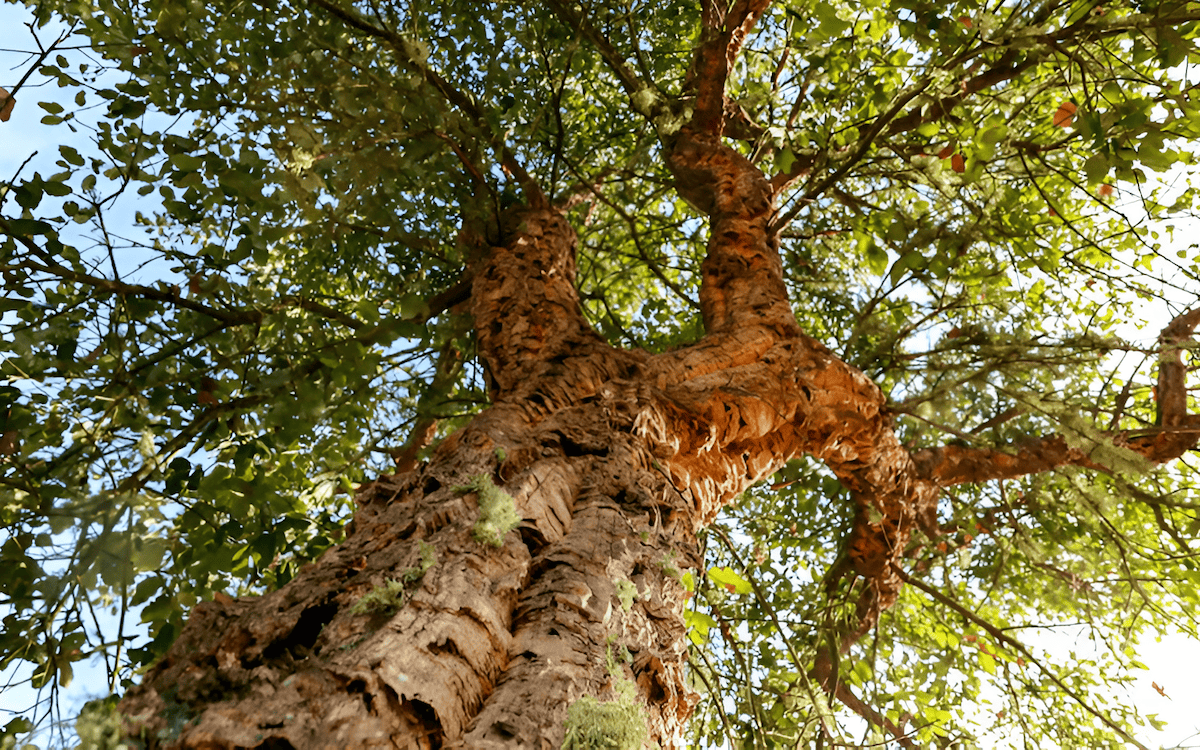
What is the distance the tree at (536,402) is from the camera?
1469 mm

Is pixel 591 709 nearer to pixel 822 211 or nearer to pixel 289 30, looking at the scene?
pixel 289 30

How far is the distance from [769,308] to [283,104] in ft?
8.58

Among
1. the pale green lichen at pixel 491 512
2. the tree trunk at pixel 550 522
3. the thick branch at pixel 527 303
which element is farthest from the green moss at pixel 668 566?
the thick branch at pixel 527 303

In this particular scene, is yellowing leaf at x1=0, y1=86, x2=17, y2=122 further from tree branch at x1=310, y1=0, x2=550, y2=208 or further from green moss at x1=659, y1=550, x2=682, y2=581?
green moss at x1=659, y1=550, x2=682, y2=581

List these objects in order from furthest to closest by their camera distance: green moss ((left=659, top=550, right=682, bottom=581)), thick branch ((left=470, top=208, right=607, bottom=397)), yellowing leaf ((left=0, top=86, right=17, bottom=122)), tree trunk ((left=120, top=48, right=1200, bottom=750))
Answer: thick branch ((left=470, top=208, right=607, bottom=397)), yellowing leaf ((left=0, top=86, right=17, bottom=122)), green moss ((left=659, top=550, right=682, bottom=581)), tree trunk ((left=120, top=48, right=1200, bottom=750))

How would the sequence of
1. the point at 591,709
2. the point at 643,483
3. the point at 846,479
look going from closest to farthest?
1. the point at 591,709
2. the point at 643,483
3. the point at 846,479

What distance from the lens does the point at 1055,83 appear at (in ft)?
12.3

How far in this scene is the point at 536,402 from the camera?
2.71m

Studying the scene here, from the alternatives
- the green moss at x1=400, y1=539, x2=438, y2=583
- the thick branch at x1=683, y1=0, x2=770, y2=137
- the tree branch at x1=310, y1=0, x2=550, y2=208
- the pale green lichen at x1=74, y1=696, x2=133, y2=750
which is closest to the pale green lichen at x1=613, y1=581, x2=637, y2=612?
the green moss at x1=400, y1=539, x2=438, y2=583

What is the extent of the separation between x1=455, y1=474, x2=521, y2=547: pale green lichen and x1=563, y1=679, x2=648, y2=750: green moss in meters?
0.50

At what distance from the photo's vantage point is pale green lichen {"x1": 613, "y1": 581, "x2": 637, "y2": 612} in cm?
173

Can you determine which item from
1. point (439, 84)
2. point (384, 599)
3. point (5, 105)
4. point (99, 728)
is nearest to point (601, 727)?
point (384, 599)

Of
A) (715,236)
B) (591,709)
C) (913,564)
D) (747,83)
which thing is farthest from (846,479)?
(591,709)

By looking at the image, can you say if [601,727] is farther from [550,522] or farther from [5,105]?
[5,105]
